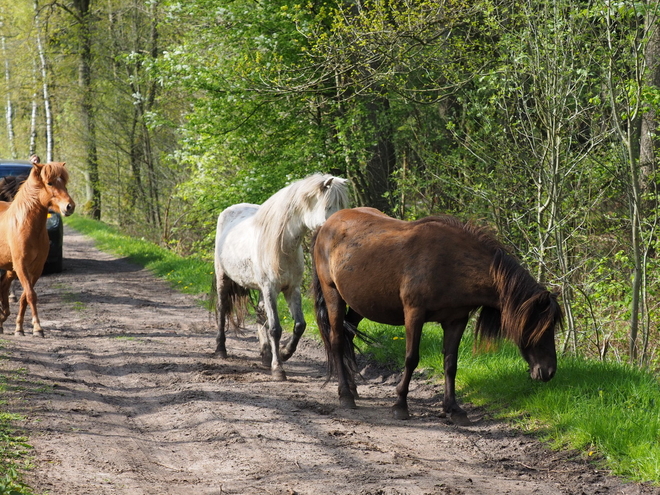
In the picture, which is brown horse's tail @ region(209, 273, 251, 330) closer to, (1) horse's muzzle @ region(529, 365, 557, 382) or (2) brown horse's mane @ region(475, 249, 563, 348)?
(2) brown horse's mane @ region(475, 249, 563, 348)

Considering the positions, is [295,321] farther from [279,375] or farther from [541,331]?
[541,331]

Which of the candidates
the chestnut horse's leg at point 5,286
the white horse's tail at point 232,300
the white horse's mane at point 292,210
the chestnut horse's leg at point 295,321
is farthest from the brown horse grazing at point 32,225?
the chestnut horse's leg at point 295,321

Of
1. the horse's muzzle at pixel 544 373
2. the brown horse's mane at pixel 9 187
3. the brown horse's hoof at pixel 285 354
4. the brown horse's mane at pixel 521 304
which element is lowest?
the brown horse's hoof at pixel 285 354

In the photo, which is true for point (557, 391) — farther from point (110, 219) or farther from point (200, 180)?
point (110, 219)

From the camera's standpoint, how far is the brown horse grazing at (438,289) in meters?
5.48

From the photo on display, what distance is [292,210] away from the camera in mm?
7332

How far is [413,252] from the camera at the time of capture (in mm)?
5852

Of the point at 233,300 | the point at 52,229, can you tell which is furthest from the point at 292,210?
the point at 52,229

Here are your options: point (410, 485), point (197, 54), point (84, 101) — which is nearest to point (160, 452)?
point (410, 485)

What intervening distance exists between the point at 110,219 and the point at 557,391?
27.8 meters

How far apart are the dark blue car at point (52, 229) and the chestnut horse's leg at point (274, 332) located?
27.8ft

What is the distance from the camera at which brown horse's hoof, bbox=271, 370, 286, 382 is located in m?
7.21

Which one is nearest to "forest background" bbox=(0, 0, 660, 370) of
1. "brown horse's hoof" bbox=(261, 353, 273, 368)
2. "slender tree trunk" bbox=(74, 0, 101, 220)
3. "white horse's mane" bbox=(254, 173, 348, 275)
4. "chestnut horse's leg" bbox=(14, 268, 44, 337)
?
"white horse's mane" bbox=(254, 173, 348, 275)

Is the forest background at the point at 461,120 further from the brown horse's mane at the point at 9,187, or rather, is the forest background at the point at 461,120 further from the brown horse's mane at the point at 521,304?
the brown horse's mane at the point at 9,187
